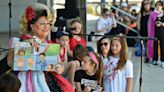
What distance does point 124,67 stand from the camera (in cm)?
435

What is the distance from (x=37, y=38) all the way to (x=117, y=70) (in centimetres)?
152

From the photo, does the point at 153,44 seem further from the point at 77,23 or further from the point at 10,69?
the point at 10,69

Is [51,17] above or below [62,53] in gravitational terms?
above

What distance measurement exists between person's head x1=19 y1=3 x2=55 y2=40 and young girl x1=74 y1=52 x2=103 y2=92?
1.10 meters

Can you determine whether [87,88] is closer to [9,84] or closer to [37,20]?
[37,20]

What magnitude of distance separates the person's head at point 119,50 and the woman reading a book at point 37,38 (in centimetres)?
129

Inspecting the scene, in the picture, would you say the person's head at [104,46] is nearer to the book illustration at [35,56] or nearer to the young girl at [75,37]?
the young girl at [75,37]

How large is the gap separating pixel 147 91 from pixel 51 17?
14.1ft

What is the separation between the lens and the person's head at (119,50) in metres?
4.30

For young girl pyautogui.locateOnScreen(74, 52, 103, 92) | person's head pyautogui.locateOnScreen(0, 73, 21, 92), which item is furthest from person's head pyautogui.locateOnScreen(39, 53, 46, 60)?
young girl pyautogui.locateOnScreen(74, 52, 103, 92)

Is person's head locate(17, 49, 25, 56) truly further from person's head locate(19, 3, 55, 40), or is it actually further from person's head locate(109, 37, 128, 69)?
person's head locate(109, 37, 128, 69)

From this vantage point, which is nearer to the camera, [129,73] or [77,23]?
[129,73]

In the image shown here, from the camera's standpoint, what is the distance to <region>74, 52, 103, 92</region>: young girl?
4.05m

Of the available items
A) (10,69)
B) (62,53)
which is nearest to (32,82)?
(10,69)
